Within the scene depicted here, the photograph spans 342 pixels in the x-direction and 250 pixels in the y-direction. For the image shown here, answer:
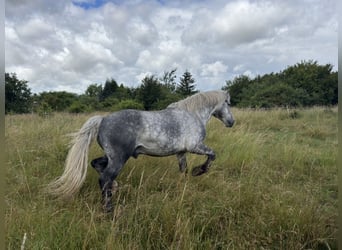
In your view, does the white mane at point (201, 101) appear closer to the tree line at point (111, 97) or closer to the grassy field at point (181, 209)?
the grassy field at point (181, 209)

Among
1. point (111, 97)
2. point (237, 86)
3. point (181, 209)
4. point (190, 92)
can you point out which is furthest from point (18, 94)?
point (237, 86)

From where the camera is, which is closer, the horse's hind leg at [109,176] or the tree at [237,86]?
the horse's hind leg at [109,176]

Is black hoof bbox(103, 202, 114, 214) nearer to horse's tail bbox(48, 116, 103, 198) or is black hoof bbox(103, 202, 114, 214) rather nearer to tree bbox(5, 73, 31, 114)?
horse's tail bbox(48, 116, 103, 198)

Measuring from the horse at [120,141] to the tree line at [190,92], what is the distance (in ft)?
40.3

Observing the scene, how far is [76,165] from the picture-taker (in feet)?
10.2

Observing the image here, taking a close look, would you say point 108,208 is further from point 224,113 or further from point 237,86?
point 237,86

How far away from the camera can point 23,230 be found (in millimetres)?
2129

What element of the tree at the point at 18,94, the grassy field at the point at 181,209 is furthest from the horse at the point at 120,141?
the tree at the point at 18,94

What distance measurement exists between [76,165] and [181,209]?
4.53 feet

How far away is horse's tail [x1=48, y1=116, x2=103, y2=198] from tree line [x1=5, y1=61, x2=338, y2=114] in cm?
1243

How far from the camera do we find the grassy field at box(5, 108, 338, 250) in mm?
2109

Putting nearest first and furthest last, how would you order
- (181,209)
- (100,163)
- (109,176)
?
(181,209) < (109,176) < (100,163)

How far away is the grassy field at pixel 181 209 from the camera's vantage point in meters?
2.11

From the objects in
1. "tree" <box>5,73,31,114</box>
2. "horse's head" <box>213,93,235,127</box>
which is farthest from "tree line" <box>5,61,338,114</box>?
"horse's head" <box>213,93,235,127</box>
